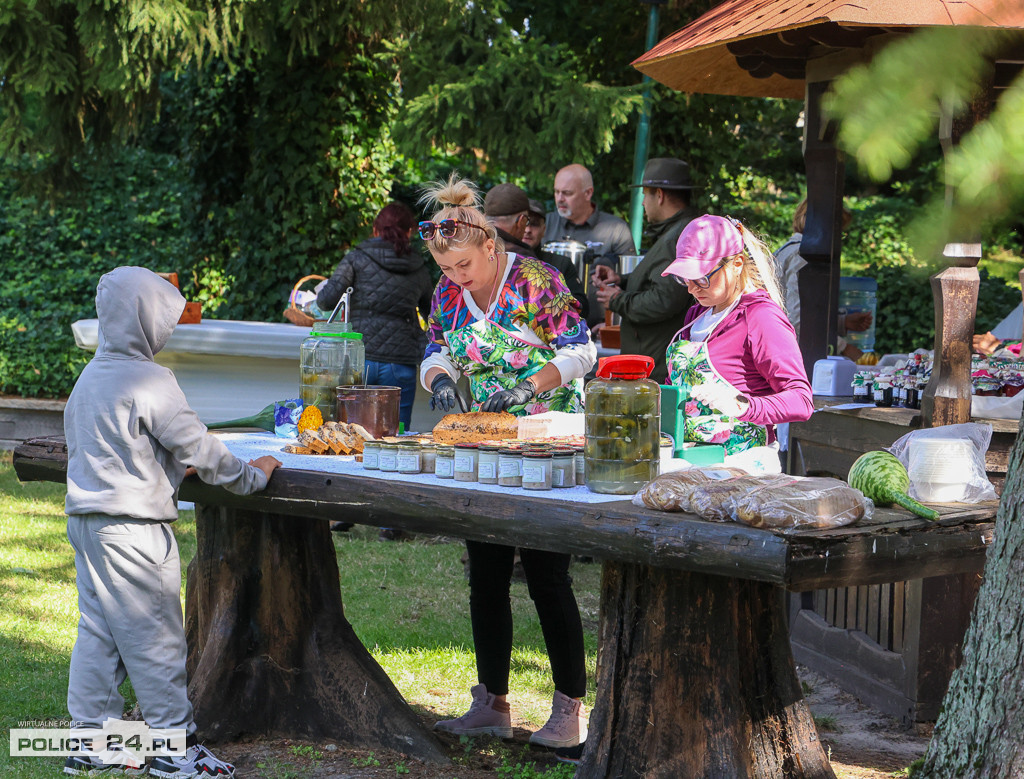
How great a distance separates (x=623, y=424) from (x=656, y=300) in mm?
2401

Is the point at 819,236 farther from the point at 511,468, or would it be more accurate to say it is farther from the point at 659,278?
the point at 511,468

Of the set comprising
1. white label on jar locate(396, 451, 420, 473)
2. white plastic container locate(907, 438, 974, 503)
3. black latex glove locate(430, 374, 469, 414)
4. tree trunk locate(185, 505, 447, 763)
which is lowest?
tree trunk locate(185, 505, 447, 763)

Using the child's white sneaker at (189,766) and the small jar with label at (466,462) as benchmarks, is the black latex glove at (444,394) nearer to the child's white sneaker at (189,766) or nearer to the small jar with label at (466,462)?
the small jar with label at (466,462)

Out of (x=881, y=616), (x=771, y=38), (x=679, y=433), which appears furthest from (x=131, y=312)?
(x=881, y=616)

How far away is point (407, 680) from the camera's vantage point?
14.5ft

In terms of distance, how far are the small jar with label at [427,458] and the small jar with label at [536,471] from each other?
0.35 m

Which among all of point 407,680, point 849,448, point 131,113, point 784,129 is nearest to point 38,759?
point 407,680

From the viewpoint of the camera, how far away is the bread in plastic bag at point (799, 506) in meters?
2.35

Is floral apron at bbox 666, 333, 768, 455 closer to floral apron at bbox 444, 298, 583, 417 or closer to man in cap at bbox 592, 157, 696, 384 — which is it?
floral apron at bbox 444, 298, 583, 417

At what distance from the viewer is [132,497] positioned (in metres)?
3.06

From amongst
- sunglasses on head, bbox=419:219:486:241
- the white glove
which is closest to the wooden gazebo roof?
the white glove

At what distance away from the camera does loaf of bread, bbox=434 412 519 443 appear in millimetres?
A: 3141

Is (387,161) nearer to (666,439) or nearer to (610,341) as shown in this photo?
(610,341)

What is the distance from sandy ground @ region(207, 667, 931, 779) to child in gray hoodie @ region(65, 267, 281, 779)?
0.92ft
